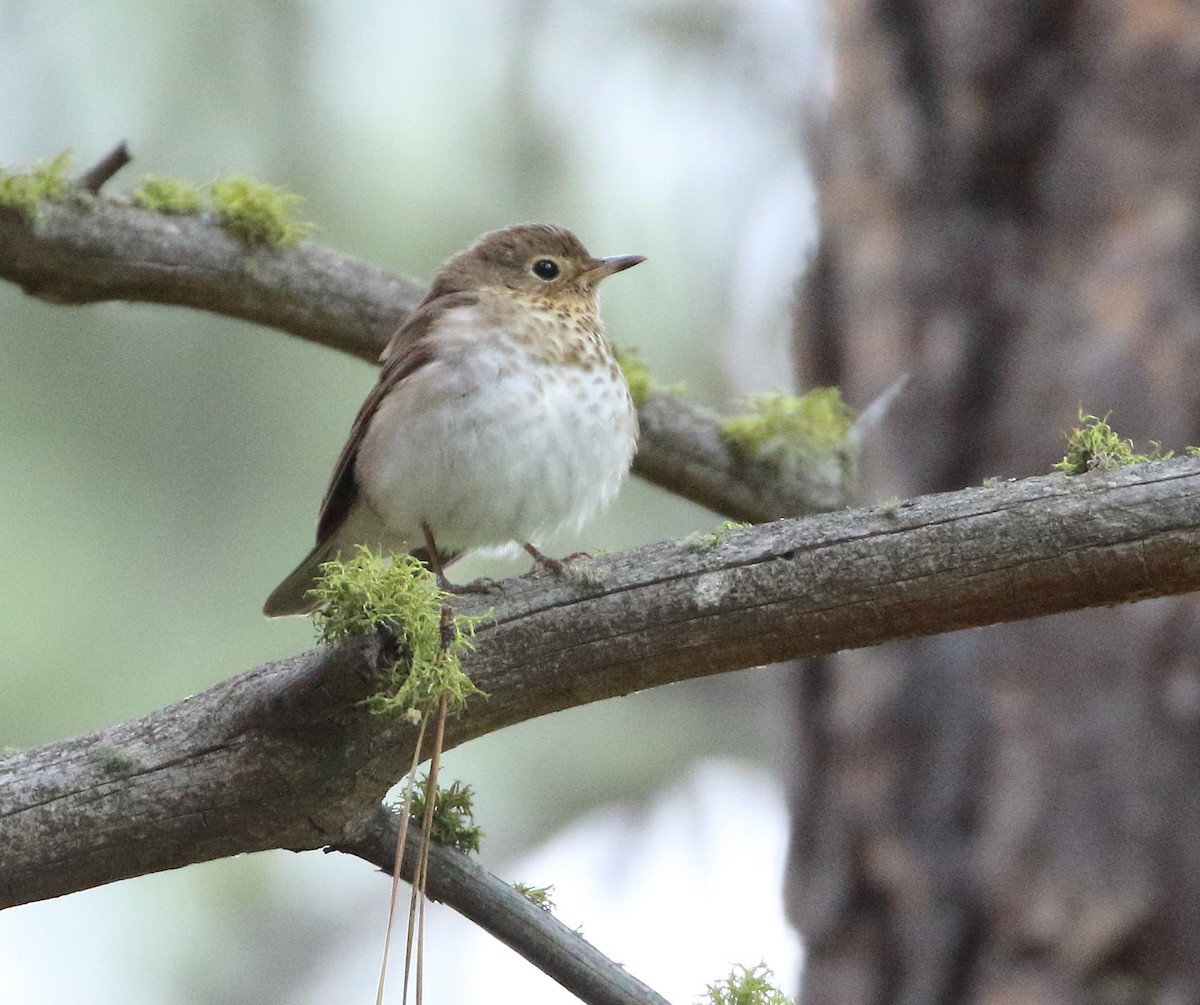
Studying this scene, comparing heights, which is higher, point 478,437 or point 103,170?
point 103,170

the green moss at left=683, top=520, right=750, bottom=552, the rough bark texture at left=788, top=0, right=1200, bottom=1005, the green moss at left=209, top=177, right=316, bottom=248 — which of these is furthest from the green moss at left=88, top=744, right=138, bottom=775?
the rough bark texture at left=788, top=0, right=1200, bottom=1005

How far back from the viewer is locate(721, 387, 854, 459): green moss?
4.05 m

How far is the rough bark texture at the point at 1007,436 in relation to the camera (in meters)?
4.09

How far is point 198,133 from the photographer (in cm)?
549

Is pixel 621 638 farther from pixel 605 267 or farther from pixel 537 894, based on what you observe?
pixel 605 267

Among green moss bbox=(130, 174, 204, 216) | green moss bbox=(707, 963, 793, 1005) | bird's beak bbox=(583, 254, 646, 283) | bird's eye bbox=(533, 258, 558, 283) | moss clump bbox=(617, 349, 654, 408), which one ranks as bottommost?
green moss bbox=(707, 963, 793, 1005)

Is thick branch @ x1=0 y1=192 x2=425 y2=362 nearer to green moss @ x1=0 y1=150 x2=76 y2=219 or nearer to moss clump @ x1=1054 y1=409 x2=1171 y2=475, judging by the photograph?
green moss @ x1=0 y1=150 x2=76 y2=219

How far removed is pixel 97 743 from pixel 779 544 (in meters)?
1.17

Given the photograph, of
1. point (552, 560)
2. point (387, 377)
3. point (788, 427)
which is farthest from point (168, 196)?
point (788, 427)

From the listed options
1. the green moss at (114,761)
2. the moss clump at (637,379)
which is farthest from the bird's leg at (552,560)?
the green moss at (114,761)

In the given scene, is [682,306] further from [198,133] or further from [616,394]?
[616,394]

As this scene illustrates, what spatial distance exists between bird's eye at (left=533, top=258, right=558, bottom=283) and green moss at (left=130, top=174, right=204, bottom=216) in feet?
3.11

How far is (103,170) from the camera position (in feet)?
11.3

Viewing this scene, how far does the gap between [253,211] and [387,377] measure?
53cm
